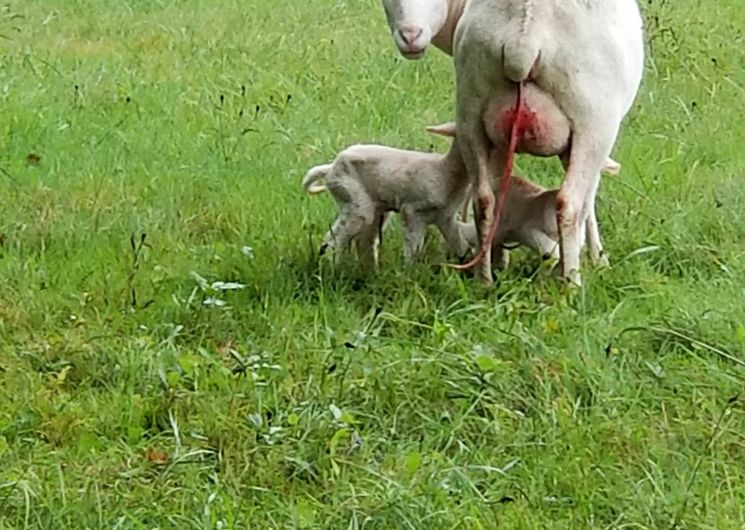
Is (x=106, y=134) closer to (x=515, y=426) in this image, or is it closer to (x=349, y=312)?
(x=349, y=312)

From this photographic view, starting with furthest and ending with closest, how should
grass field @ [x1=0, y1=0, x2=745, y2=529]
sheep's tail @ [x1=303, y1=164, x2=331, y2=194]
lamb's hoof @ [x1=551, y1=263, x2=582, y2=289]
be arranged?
1. sheep's tail @ [x1=303, y1=164, x2=331, y2=194]
2. lamb's hoof @ [x1=551, y1=263, x2=582, y2=289]
3. grass field @ [x1=0, y1=0, x2=745, y2=529]

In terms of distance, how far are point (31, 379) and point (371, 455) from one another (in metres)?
1.19

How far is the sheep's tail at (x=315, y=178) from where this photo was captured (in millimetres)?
5917

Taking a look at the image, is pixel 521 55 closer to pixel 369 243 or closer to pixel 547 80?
pixel 547 80

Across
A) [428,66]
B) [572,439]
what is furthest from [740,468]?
[428,66]

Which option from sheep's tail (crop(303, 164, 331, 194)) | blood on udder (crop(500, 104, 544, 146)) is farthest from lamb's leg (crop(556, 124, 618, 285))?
sheep's tail (crop(303, 164, 331, 194))

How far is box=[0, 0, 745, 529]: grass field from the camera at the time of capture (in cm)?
408

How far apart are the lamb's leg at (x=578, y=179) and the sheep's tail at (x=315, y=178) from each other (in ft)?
3.26

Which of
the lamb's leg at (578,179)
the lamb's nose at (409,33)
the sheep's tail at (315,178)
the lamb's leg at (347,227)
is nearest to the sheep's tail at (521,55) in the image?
→ the lamb's leg at (578,179)

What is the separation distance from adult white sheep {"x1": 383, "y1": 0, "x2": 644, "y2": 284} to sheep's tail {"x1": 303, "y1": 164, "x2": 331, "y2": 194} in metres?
0.65

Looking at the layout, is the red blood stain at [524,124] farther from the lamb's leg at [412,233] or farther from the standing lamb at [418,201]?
the lamb's leg at [412,233]

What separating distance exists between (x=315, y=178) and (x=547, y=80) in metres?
Answer: 1.20

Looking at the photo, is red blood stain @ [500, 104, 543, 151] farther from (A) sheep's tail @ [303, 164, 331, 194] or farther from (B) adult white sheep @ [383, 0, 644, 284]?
(A) sheep's tail @ [303, 164, 331, 194]

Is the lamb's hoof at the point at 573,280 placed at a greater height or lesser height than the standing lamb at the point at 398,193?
lesser
